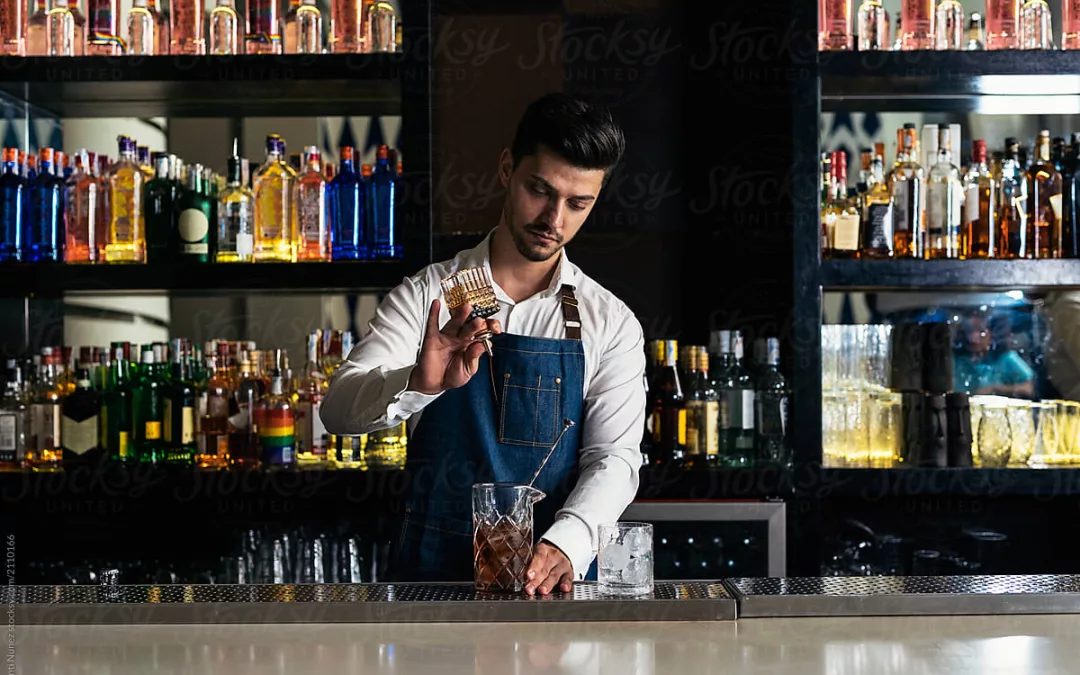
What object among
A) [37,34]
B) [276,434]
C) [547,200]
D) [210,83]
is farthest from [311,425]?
[37,34]

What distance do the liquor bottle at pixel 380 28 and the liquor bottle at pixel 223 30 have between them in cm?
36

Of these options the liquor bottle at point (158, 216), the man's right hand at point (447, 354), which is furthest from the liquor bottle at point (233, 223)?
the man's right hand at point (447, 354)

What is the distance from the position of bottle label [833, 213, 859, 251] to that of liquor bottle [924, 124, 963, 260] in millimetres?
179

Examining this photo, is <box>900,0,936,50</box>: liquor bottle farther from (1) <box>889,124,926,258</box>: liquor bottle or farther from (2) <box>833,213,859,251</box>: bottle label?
(2) <box>833,213,859,251</box>: bottle label

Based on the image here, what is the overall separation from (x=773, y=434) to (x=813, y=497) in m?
0.19

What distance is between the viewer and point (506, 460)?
227 cm

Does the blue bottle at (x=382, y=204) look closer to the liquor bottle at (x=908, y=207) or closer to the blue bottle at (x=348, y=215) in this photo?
the blue bottle at (x=348, y=215)

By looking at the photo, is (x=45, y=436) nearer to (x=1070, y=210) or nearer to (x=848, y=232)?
(x=848, y=232)

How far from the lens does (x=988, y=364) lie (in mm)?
3123

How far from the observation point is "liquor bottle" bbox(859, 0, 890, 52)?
2.96 meters

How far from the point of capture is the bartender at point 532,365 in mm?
2156

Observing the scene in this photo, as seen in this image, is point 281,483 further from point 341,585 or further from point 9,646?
point 9,646

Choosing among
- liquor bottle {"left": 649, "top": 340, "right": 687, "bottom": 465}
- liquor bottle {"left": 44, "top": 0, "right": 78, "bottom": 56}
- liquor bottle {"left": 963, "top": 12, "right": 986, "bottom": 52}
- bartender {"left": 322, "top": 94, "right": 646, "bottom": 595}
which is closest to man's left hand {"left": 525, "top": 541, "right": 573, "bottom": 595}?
bartender {"left": 322, "top": 94, "right": 646, "bottom": 595}

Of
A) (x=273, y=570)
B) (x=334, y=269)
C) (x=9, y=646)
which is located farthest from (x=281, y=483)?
(x=9, y=646)
